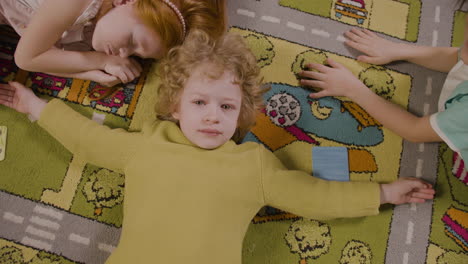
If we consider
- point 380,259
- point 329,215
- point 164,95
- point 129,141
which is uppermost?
point 164,95

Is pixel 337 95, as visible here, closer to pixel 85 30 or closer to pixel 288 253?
pixel 288 253

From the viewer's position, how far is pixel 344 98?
1.23 metres

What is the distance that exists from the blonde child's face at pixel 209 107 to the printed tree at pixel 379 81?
0.47 metres

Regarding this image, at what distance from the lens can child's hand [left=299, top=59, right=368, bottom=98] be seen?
3.92ft

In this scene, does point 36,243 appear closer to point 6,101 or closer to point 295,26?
point 6,101

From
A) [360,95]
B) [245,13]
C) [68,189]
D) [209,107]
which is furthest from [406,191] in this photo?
[68,189]

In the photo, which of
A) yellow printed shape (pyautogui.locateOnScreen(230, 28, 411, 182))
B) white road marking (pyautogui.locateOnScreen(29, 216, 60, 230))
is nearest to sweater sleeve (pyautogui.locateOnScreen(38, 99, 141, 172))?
white road marking (pyautogui.locateOnScreen(29, 216, 60, 230))

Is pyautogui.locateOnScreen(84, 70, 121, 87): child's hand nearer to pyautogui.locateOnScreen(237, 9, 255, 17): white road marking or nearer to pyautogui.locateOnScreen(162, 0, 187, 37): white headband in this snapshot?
pyautogui.locateOnScreen(162, 0, 187, 37): white headband

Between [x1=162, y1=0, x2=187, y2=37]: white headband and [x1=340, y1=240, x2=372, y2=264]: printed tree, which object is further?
[x1=340, y1=240, x2=372, y2=264]: printed tree

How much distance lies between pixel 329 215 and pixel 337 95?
37 cm

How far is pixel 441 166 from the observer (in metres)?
1.20

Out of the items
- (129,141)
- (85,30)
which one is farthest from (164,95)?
(85,30)

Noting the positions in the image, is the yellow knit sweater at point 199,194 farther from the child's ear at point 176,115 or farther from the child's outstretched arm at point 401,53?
the child's outstretched arm at point 401,53

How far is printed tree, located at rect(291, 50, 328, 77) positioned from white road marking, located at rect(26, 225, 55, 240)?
0.83 meters
